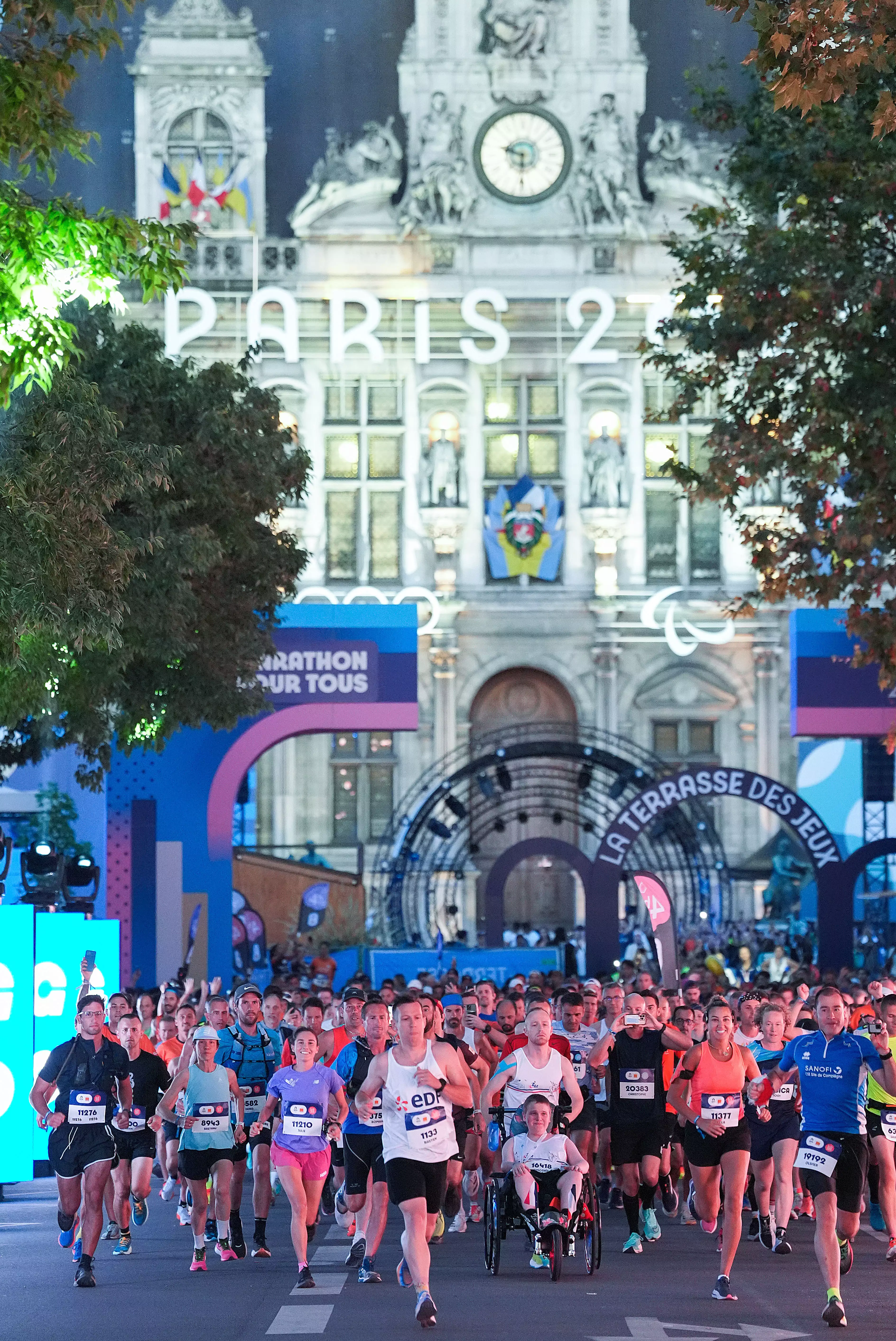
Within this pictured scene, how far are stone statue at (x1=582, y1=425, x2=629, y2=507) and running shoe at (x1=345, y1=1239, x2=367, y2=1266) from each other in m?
38.0

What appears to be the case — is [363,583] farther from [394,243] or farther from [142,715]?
[142,715]

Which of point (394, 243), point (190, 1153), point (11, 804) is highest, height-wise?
point (394, 243)

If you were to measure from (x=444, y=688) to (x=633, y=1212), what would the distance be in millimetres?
35699

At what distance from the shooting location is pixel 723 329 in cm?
2388

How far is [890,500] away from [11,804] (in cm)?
2155

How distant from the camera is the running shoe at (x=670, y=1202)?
59.9 ft

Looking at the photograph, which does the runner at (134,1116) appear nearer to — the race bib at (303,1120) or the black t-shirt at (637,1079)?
the race bib at (303,1120)

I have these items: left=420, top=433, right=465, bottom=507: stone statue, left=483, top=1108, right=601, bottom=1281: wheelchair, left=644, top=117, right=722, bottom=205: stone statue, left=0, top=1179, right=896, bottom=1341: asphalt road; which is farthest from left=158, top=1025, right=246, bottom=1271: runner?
left=644, top=117, right=722, bottom=205: stone statue

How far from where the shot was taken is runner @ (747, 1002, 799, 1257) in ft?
50.6

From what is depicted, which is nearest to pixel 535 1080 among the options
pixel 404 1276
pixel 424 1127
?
pixel 404 1276

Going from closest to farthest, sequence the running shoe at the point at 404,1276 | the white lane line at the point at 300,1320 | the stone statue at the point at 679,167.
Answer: the white lane line at the point at 300,1320 < the running shoe at the point at 404,1276 < the stone statue at the point at 679,167

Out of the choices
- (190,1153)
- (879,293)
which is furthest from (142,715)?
(190,1153)

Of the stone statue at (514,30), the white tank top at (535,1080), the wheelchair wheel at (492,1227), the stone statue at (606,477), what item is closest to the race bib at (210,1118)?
the wheelchair wheel at (492,1227)

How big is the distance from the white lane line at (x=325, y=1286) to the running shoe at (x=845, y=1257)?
3.08 m
